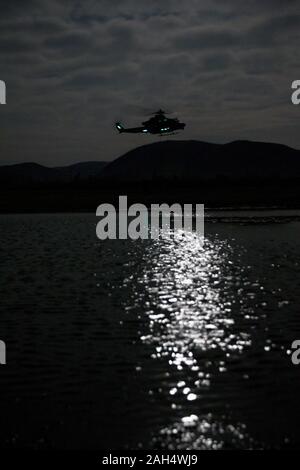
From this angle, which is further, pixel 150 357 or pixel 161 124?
pixel 161 124

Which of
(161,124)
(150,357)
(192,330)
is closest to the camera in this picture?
(150,357)

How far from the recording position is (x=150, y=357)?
1808cm

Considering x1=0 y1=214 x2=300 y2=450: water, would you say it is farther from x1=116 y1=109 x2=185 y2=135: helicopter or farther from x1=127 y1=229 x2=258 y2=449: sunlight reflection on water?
x1=116 y1=109 x2=185 y2=135: helicopter

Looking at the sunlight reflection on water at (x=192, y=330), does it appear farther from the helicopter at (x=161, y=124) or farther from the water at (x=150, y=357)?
the helicopter at (x=161, y=124)

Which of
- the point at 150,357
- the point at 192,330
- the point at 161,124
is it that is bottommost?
the point at 150,357

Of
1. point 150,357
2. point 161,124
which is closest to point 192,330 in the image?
point 150,357

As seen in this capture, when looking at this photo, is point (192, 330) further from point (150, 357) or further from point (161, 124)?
point (161, 124)

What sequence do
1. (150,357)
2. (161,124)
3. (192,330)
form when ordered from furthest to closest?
(161,124) < (192,330) < (150,357)

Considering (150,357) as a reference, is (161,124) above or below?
above

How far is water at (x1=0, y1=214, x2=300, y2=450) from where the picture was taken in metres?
12.8

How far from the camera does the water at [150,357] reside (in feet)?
41.8

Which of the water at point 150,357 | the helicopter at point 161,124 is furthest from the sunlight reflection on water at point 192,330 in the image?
the helicopter at point 161,124

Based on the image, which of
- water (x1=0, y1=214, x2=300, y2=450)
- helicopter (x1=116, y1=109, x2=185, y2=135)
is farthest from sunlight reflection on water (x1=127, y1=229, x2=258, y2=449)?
helicopter (x1=116, y1=109, x2=185, y2=135)
